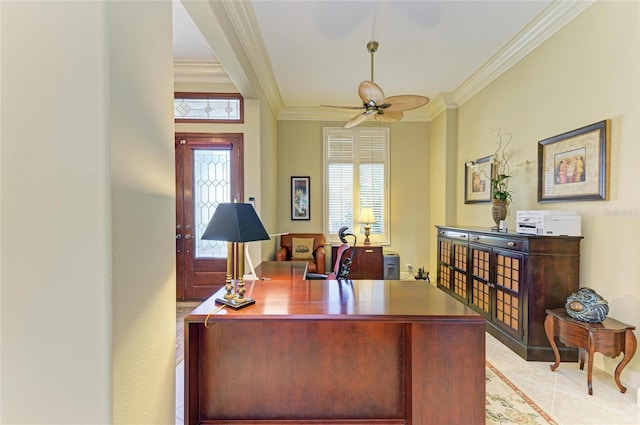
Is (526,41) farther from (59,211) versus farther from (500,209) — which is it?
(59,211)

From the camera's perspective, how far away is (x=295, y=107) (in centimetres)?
509

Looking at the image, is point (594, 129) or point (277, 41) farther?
point (277, 41)

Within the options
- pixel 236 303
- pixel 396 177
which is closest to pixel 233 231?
pixel 236 303

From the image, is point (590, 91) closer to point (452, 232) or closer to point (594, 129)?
point (594, 129)

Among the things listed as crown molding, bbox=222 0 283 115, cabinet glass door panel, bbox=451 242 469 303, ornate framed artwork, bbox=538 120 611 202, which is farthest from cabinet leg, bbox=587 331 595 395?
crown molding, bbox=222 0 283 115

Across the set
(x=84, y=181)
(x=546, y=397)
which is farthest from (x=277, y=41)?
(x=546, y=397)

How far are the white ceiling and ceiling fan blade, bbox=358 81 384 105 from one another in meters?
0.65

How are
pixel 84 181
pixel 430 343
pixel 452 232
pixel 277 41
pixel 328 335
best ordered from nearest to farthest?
pixel 84 181 < pixel 430 343 < pixel 328 335 < pixel 277 41 < pixel 452 232

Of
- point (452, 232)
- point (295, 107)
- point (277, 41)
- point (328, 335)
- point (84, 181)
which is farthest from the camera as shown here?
point (295, 107)

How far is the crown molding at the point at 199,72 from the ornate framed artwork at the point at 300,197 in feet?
6.76

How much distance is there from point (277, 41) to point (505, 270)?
339 centimetres

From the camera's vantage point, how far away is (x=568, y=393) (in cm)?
208

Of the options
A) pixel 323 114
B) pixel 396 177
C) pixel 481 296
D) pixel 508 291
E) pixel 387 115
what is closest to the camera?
pixel 508 291

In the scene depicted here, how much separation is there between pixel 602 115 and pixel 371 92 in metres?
1.91
